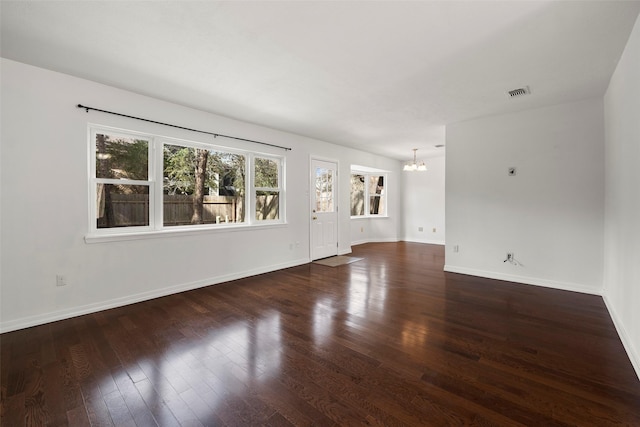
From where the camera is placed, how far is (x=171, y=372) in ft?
6.50

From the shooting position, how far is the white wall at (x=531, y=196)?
3641 mm

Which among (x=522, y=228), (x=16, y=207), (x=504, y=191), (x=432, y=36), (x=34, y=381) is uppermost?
(x=432, y=36)

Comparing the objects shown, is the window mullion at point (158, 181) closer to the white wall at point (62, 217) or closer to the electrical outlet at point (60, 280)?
the white wall at point (62, 217)

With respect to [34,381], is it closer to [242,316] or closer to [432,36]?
[242,316]

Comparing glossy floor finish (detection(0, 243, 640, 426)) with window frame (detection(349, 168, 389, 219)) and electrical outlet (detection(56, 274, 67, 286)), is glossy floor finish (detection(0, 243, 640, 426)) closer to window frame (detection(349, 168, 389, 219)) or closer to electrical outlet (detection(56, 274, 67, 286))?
electrical outlet (detection(56, 274, 67, 286))

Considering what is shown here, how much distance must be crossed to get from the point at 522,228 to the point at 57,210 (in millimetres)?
5883

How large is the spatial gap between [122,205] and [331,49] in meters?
3.02

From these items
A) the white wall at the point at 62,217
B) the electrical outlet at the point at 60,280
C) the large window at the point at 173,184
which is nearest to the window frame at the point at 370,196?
the large window at the point at 173,184

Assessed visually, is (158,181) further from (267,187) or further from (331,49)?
(331,49)

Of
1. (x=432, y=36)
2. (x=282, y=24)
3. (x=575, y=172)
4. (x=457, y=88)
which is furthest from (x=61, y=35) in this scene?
(x=575, y=172)

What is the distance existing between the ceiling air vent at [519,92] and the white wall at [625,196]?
73 centimetres

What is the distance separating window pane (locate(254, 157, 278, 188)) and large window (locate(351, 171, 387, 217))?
346cm

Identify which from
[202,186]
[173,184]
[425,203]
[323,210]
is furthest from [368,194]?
[173,184]

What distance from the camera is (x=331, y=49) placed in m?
2.40
